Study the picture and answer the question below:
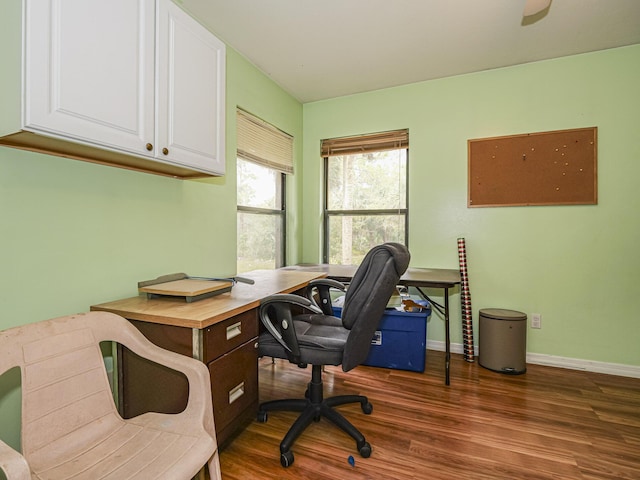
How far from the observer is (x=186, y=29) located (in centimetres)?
160

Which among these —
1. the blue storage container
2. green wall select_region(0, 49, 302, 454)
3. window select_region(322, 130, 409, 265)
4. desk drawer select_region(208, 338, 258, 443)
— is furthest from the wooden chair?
window select_region(322, 130, 409, 265)

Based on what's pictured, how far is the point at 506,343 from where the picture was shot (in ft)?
8.24

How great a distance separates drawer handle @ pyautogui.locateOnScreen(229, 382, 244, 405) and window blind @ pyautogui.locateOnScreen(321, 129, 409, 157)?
2482mm

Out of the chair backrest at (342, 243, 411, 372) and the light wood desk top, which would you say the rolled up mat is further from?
the light wood desk top

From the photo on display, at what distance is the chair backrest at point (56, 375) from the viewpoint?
977 millimetres

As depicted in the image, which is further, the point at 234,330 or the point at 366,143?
the point at 366,143

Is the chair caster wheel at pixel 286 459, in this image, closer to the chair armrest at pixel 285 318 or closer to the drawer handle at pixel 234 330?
the chair armrest at pixel 285 318

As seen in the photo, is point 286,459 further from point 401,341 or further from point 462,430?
point 401,341

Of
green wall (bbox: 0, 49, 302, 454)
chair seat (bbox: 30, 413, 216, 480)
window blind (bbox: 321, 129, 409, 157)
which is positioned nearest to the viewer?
chair seat (bbox: 30, 413, 216, 480)

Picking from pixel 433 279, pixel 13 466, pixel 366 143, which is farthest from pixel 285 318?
pixel 366 143

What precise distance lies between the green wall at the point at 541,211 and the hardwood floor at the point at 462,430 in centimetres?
48

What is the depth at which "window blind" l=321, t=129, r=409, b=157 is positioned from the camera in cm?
312

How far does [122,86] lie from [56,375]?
1102mm

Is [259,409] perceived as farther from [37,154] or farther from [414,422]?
[37,154]
